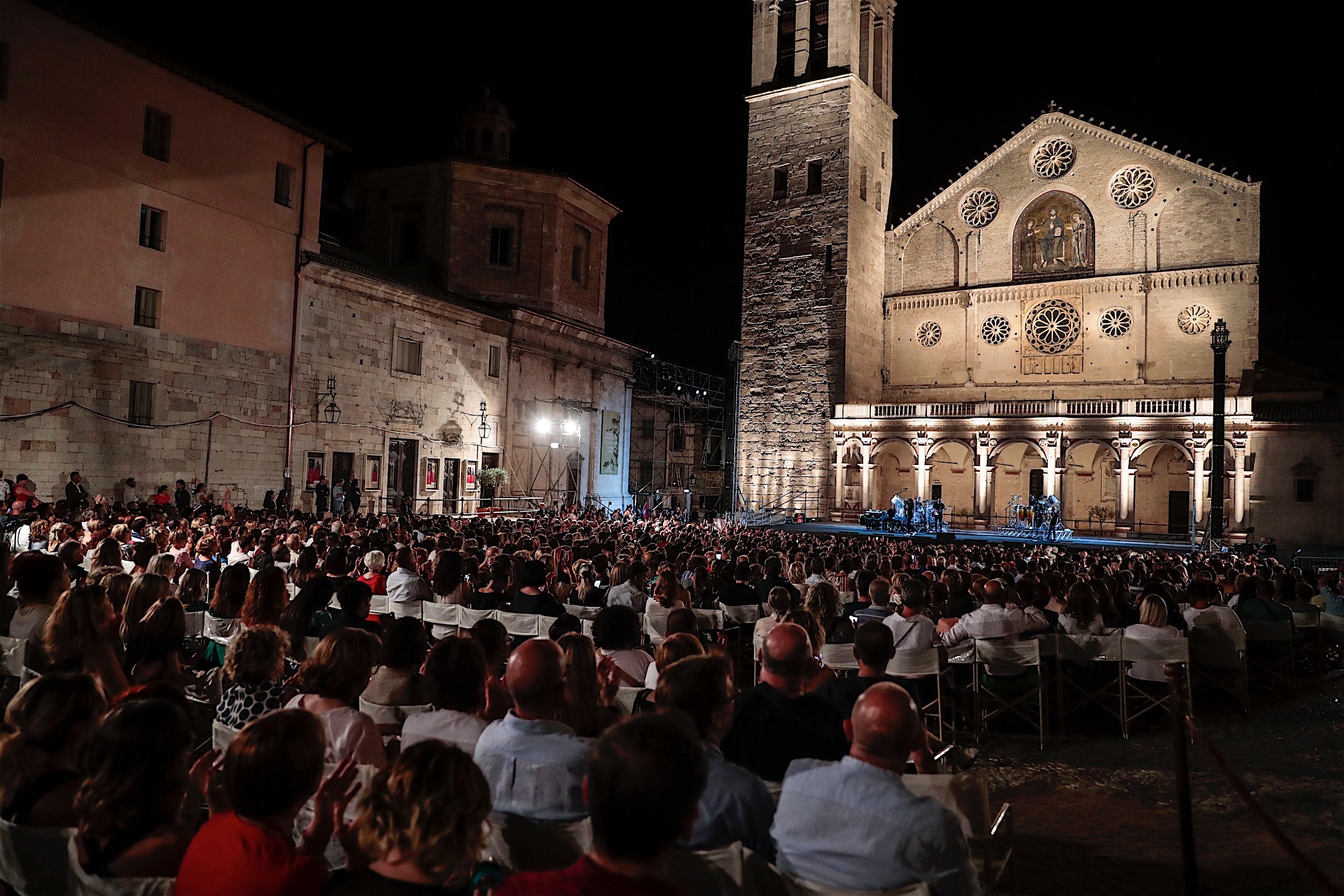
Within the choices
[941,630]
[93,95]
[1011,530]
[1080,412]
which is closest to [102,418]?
[93,95]

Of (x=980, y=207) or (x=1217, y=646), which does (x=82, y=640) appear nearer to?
(x=1217, y=646)

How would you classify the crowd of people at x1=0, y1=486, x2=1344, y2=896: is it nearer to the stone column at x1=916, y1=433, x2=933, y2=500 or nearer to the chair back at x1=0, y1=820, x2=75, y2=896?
the chair back at x1=0, y1=820, x2=75, y2=896

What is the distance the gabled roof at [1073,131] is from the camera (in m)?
32.0

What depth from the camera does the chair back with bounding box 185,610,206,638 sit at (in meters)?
6.47

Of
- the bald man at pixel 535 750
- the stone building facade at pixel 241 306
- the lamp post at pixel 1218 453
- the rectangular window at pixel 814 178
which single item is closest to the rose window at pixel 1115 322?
the lamp post at pixel 1218 453

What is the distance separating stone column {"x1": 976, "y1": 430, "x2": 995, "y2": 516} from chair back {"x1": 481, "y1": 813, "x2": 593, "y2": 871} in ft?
105

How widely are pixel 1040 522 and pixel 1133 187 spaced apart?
15.0 meters

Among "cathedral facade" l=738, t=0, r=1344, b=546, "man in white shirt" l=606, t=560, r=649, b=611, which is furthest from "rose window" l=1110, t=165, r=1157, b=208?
"man in white shirt" l=606, t=560, r=649, b=611

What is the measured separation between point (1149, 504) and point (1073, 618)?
96.2ft

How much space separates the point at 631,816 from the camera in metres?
2.06

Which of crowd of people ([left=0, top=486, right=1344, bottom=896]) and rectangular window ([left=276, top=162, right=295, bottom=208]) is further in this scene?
rectangular window ([left=276, top=162, right=295, bottom=208])

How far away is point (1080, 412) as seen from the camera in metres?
31.2

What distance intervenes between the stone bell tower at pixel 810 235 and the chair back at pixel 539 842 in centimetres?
3250

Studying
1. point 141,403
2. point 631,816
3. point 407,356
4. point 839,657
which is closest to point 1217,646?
point 839,657
